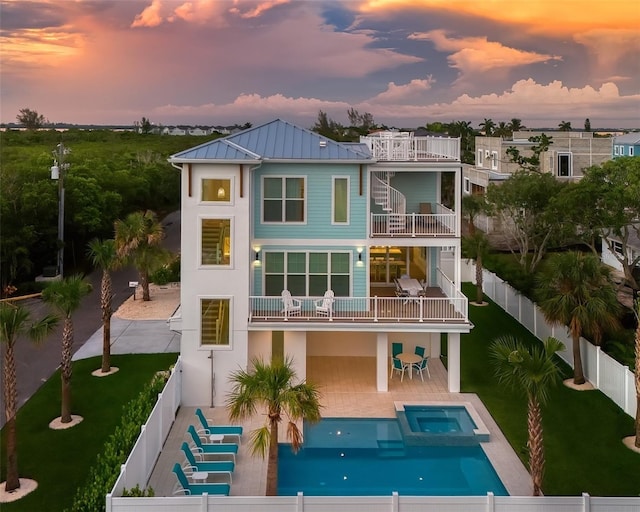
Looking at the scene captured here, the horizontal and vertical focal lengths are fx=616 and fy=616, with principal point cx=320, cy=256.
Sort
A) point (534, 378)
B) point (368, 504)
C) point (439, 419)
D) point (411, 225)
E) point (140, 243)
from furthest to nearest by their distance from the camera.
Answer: point (140, 243), point (411, 225), point (439, 419), point (534, 378), point (368, 504)

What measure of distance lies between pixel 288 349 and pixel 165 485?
649cm

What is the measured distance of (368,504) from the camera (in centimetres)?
1027

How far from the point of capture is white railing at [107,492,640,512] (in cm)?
1010

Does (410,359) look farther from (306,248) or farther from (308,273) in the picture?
(306,248)

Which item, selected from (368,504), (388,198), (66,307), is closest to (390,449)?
(368,504)

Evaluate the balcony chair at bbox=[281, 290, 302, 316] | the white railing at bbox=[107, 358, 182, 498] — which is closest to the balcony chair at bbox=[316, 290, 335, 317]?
the balcony chair at bbox=[281, 290, 302, 316]

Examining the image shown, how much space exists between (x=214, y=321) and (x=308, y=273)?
3444 mm

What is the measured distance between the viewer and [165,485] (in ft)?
41.8

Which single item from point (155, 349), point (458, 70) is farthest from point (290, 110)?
point (155, 349)

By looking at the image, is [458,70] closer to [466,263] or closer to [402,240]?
[466,263]

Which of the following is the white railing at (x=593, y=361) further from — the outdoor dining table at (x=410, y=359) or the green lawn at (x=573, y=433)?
the outdoor dining table at (x=410, y=359)

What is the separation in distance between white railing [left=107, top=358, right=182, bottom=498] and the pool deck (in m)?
0.28

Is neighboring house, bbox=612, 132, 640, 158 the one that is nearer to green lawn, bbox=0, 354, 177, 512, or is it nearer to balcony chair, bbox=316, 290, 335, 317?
balcony chair, bbox=316, 290, 335, 317

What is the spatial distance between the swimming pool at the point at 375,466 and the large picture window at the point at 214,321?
12.1 feet
